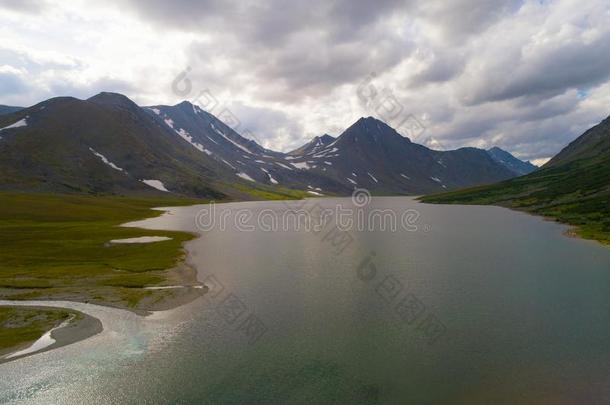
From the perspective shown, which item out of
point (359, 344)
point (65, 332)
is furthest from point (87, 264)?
point (359, 344)

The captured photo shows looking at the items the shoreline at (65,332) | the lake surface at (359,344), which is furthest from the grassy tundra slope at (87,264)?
the lake surface at (359,344)

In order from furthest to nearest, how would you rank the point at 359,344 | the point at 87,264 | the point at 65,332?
the point at 87,264 < the point at 65,332 < the point at 359,344

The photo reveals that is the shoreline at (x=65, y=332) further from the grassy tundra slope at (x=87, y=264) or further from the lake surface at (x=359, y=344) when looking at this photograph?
the grassy tundra slope at (x=87, y=264)

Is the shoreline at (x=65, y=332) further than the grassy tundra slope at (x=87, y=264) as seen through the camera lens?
No

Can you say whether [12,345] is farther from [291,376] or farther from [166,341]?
[291,376]

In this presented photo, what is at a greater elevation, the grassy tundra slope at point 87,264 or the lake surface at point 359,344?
the grassy tundra slope at point 87,264

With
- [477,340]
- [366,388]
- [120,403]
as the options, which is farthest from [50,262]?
[477,340]

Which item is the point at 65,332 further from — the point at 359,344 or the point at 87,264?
the point at 87,264
